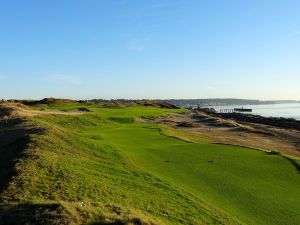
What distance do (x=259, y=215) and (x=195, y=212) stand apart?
94.4 inches

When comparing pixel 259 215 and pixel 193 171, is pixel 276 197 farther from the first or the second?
pixel 193 171

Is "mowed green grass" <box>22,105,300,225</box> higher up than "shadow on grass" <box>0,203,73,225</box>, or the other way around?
"shadow on grass" <box>0,203,73,225</box>

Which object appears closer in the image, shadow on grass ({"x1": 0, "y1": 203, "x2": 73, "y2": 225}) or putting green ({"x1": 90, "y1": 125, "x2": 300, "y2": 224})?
shadow on grass ({"x1": 0, "y1": 203, "x2": 73, "y2": 225})

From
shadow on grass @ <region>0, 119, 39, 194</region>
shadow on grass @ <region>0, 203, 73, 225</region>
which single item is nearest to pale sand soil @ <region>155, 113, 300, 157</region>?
shadow on grass @ <region>0, 119, 39, 194</region>

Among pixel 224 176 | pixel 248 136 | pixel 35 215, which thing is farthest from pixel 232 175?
pixel 248 136

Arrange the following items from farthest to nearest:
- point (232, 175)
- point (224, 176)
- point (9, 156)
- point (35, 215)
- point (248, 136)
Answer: point (248, 136)
point (232, 175)
point (9, 156)
point (224, 176)
point (35, 215)

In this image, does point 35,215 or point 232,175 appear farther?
point 232,175

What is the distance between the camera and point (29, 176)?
Answer: 15.6m

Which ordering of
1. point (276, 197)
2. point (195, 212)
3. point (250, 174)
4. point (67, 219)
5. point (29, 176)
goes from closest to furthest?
point (67, 219) → point (195, 212) → point (29, 176) → point (276, 197) → point (250, 174)

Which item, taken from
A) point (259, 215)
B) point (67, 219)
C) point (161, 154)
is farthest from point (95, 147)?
point (67, 219)

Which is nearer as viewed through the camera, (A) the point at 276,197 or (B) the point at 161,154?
(A) the point at 276,197

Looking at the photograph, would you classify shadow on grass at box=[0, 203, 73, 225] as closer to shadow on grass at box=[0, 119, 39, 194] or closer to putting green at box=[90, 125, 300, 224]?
shadow on grass at box=[0, 119, 39, 194]

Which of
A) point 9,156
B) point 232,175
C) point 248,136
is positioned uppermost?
point 9,156

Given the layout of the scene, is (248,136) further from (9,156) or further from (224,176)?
(9,156)
